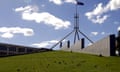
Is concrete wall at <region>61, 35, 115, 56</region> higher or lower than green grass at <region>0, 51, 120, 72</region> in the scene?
higher

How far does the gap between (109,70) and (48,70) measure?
16.1 ft

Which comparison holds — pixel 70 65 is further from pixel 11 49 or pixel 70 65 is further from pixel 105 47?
pixel 11 49

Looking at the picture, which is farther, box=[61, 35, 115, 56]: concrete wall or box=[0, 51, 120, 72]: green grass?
box=[61, 35, 115, 56]: concrete wall

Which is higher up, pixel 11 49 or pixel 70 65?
pixel 11 49

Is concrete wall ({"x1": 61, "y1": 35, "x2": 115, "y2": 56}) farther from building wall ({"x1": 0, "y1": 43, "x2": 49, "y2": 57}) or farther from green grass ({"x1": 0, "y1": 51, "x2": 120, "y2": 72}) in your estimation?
building wall ({"x1": 0, "y1": 43, "x2": 49, "y2": 57})

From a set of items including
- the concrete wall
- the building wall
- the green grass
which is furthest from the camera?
the building wall

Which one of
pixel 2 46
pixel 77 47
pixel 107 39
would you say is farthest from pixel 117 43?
pixel 2 46

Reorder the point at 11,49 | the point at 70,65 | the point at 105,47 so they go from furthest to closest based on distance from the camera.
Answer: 1. the point at 11,49
2. the point at 105,47
3. the point at 70,65

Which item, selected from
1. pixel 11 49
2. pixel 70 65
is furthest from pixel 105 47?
pixel 11 49

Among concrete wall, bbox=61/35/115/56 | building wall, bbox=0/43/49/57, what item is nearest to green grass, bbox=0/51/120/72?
concrete wall, bbox=61/35/115/56

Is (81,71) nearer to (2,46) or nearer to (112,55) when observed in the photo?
(112,55)

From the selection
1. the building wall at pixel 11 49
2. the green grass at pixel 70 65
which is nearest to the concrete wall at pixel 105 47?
the green grass at pixel 70 65

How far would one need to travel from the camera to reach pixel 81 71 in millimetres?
22125

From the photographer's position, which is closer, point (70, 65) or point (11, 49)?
point (70, 65)
